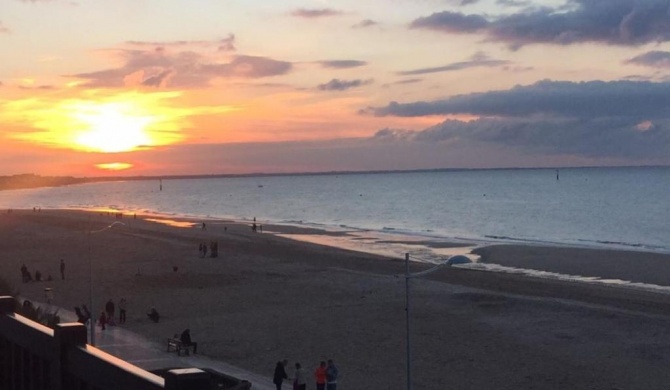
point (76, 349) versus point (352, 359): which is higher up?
point (76, 349)

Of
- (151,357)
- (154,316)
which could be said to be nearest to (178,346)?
(151,357)

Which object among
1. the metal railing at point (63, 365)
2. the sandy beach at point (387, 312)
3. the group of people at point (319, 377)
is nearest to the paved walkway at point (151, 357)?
the sandy beach at point (387, 312)

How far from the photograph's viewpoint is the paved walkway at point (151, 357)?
20.3 meters

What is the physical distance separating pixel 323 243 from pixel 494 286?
29.8 metres

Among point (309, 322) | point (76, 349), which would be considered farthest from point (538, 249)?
point (76, 349)

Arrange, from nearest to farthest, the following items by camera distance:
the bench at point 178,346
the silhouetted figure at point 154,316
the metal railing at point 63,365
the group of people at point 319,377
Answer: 1. the metal railing at point 63,365
2. the group of people at point 319,377
3. the bench at point 178,346
4. the silhouetted figure at point 154,316

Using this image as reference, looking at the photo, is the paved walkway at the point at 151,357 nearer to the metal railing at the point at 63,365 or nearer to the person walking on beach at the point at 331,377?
the person walking on beach at the point at 331,377

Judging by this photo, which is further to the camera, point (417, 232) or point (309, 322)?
point (417, 232)

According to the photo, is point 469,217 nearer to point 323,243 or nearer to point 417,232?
point 417,232

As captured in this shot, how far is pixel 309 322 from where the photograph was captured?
28297 mm

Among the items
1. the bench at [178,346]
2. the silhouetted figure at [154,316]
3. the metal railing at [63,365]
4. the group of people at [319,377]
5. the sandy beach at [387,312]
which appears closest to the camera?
the metal railing at [63,365]

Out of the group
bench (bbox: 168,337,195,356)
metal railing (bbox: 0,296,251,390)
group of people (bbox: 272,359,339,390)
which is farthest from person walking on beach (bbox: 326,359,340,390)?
metal railing (bbox: 0,296,251,390)

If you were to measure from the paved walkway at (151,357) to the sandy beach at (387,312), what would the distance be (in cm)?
71

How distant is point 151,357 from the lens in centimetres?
2189
